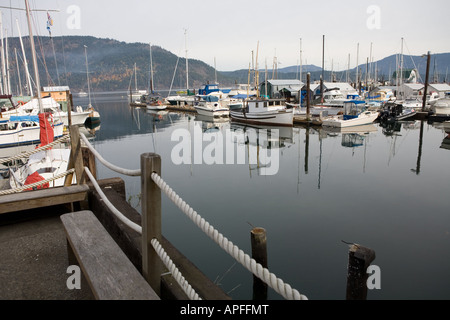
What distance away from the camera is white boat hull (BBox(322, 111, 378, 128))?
1321 inches

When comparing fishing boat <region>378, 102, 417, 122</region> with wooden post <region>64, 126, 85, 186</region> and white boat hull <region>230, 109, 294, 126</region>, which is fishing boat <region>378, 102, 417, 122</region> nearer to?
white boat hull <region>230, 109, 294, 126</region>

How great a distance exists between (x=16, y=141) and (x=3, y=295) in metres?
24.1

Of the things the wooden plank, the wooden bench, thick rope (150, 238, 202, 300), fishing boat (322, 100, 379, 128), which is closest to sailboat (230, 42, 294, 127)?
fishing boat (322, 100, 379, 128)

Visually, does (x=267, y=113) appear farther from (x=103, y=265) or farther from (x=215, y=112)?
(x=103, y=265)

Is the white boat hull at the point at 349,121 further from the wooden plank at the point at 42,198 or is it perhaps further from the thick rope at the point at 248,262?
the thick rope at the point at 248,262

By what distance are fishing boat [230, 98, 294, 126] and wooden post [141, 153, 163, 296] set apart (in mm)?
33858

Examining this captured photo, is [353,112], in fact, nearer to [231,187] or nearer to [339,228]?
[231,187]

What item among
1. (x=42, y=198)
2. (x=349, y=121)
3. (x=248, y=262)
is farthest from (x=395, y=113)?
(x=248, y=262)

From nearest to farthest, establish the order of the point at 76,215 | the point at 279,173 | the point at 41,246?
1. the point at 76,215
2. the point at 41,246
3. the point at 279,173

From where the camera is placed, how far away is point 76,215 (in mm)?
3438

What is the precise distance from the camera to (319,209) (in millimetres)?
11852

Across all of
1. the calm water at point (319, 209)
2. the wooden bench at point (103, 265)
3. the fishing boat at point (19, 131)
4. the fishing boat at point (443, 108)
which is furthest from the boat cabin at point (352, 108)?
the wooden bench at point (103, 265)
